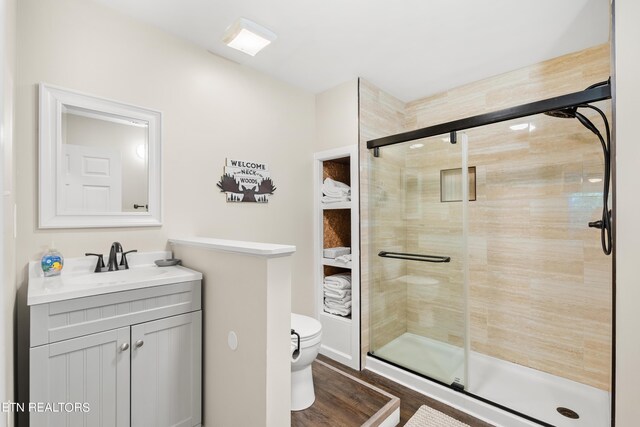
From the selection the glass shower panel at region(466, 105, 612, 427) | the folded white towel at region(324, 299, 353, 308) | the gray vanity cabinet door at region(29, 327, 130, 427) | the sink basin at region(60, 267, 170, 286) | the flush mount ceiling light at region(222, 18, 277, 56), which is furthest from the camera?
the folded white towel at region(324, 299, 353, 308)

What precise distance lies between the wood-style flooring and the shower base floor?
18 centimetres

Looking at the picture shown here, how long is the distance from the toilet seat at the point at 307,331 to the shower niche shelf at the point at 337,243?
61 centimetres

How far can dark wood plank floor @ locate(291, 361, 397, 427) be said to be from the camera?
1.79 meters

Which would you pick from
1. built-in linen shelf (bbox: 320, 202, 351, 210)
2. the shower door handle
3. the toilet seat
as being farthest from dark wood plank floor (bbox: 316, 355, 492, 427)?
built-in linen shelf (bbox: 320, 202, 351, 210)

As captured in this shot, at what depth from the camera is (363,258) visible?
258 cm

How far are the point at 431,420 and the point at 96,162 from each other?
260cm

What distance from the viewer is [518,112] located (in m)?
1.81

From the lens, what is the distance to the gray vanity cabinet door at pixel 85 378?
4.14 ft

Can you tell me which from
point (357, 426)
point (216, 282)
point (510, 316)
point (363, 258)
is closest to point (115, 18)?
point (216, 282)

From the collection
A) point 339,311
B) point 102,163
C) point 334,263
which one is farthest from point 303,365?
point 102,163

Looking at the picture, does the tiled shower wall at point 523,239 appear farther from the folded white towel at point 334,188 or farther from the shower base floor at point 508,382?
the folded white towel at point 334,188

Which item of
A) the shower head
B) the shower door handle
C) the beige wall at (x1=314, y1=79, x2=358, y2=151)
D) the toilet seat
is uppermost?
the beige wall at (x1=314, y1=79, x2=358, y2=151)

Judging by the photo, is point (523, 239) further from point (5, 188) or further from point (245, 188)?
point (5, 188)

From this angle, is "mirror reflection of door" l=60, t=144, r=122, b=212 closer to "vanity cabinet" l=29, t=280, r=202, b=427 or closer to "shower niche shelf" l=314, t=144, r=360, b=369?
"vanity cabinet" l=29, t=280, r=202, b=427
